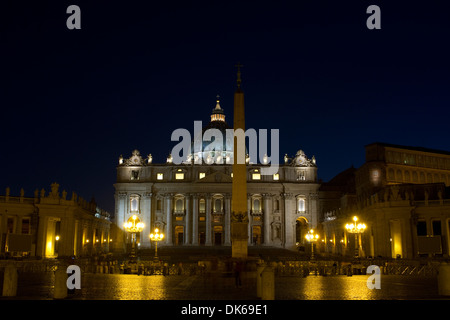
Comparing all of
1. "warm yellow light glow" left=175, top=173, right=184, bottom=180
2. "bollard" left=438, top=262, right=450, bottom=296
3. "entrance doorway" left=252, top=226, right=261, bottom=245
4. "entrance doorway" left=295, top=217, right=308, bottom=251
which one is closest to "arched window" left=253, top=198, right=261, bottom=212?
"entrance doorway" left=252, top=226, right=261, bottom=245

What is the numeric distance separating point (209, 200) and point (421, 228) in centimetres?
4584

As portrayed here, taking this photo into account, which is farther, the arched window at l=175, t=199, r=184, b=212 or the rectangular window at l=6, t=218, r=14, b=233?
the arched window at l=175, t=199, r=184, b=212

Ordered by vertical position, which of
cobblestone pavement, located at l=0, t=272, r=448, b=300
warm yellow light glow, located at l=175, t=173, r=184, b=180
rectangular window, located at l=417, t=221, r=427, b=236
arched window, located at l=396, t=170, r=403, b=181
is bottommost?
cobblestone pavement, located at l=0, t=272, r=448, b=300

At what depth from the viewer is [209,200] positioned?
89250 mm

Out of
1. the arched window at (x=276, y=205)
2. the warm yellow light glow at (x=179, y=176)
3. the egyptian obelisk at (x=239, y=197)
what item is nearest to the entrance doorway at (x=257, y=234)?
the arched window at (x=276, y=205)

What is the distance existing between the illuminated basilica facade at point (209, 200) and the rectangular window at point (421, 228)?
39.8 metres

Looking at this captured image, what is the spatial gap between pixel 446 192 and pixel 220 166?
144 ft

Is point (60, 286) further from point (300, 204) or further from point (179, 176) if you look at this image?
point (300, 204)

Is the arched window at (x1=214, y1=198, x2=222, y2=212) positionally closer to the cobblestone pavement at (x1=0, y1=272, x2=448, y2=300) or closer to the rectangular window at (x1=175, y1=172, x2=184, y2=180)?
the rectangular window at (x1=175, y1=172, x2=184, y2=180)

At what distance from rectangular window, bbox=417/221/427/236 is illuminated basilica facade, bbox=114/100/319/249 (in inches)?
1565

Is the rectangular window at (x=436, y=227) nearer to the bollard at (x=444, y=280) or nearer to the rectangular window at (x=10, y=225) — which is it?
the bollard at (x=444, y=280)

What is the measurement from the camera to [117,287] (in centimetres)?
2288

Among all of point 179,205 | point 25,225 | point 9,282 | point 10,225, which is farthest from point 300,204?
point 9,282

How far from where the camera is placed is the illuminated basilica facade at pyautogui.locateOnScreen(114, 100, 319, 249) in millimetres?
88812
